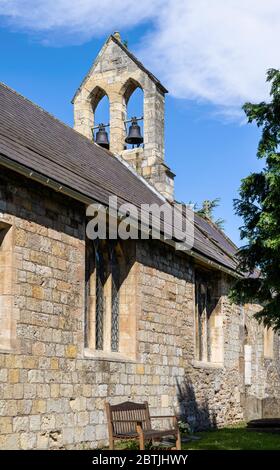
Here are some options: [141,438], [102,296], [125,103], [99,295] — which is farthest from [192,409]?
[125,103]

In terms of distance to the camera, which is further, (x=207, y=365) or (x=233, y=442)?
(x=207, y=365)

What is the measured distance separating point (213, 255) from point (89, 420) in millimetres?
7474

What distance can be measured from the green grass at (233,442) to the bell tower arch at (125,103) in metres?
6.96

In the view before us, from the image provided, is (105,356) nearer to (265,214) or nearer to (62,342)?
(62,342)

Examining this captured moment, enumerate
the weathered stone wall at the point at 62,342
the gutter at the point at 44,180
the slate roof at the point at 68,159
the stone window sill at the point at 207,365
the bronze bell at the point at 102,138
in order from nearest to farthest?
the gutter at the point at 44,180
the weathered stone wall at the point at 62,342
the slate roof at the point at 68,159
the stone window sill at the point at 207,365
the bronze bell at the point at 102,138

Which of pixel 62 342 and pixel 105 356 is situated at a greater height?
pixel 62 342

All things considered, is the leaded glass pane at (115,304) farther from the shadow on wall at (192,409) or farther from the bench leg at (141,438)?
the bench leg at (141,438)

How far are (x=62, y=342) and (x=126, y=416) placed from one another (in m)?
1.75

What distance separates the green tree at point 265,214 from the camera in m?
12.0

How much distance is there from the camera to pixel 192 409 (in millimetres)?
16703

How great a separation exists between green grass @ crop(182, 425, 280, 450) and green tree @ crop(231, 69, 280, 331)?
2.10 m

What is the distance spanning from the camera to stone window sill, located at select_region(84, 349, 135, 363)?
12.6 metres

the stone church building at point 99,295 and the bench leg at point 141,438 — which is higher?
A: the stone church building at point 99,295

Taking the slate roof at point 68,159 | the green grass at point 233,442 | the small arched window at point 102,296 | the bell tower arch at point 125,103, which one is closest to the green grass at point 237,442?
the green grass at point 233,442
